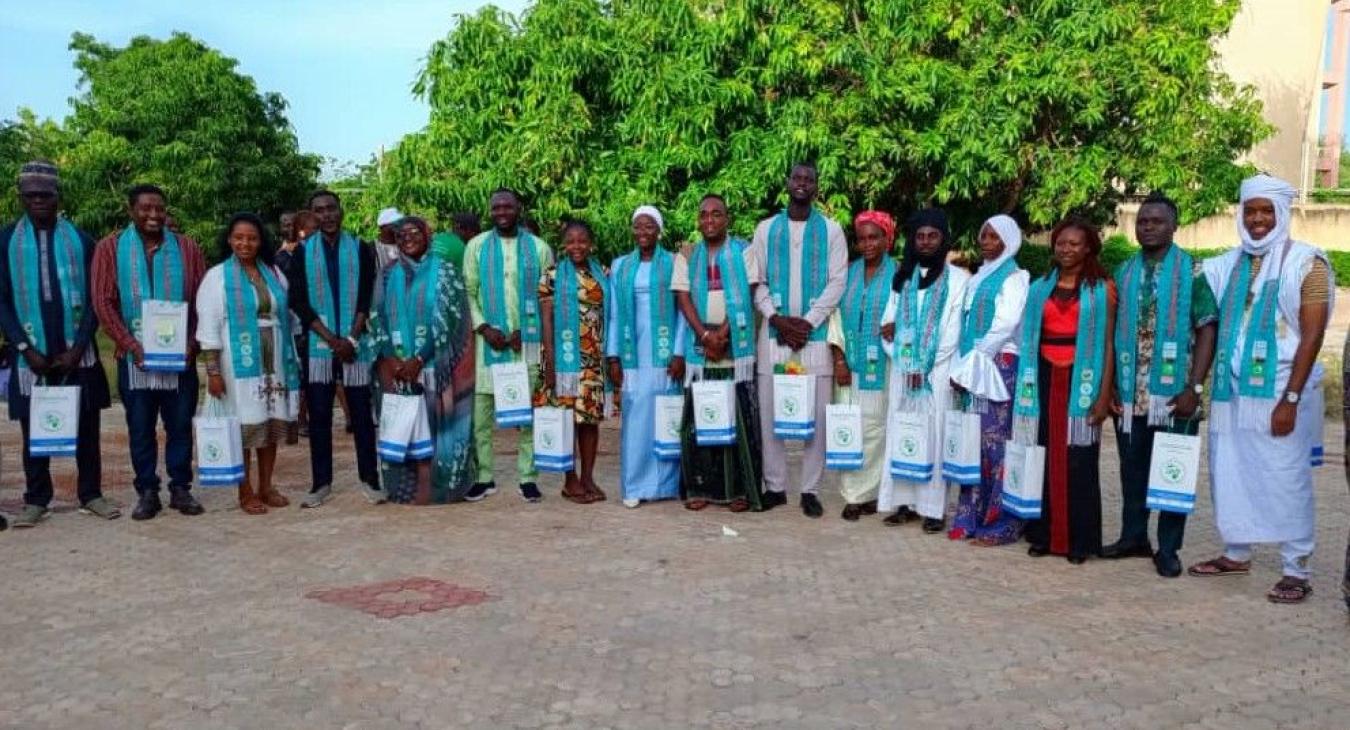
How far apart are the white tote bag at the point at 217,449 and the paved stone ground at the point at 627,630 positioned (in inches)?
11.9

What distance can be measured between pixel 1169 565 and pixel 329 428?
5.12 metres

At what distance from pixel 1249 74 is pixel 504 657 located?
107 feet

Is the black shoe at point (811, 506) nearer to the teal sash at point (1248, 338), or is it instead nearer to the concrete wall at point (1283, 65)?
the teal sash at point (1248, 338)

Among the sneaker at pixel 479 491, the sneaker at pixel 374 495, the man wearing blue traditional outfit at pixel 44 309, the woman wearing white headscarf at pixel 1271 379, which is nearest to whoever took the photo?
the woman wearing white headscarf at pixel 1271 379

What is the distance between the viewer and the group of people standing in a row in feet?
18.9

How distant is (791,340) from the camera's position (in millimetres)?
6973

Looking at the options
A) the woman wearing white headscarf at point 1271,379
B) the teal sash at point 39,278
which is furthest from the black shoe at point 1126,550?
the teal sash at point 39,278

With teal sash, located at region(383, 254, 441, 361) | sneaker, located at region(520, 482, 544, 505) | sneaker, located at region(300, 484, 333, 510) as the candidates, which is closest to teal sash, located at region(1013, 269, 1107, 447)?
sneaker, located at region(520, 482, 544, 505)

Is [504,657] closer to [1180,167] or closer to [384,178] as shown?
[384,178]

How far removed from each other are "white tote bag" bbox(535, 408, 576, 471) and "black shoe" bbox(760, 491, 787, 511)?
1292mm

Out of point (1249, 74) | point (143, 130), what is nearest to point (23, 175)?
point (143, 130)

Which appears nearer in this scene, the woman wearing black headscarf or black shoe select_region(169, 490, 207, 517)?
the woman wearing black headscarf

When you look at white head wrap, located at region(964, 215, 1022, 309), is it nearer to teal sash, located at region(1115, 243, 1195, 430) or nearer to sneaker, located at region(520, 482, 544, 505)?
teal sash, located at region(1115, 243, 1195, 430)

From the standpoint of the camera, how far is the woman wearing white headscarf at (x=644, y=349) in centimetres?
715
